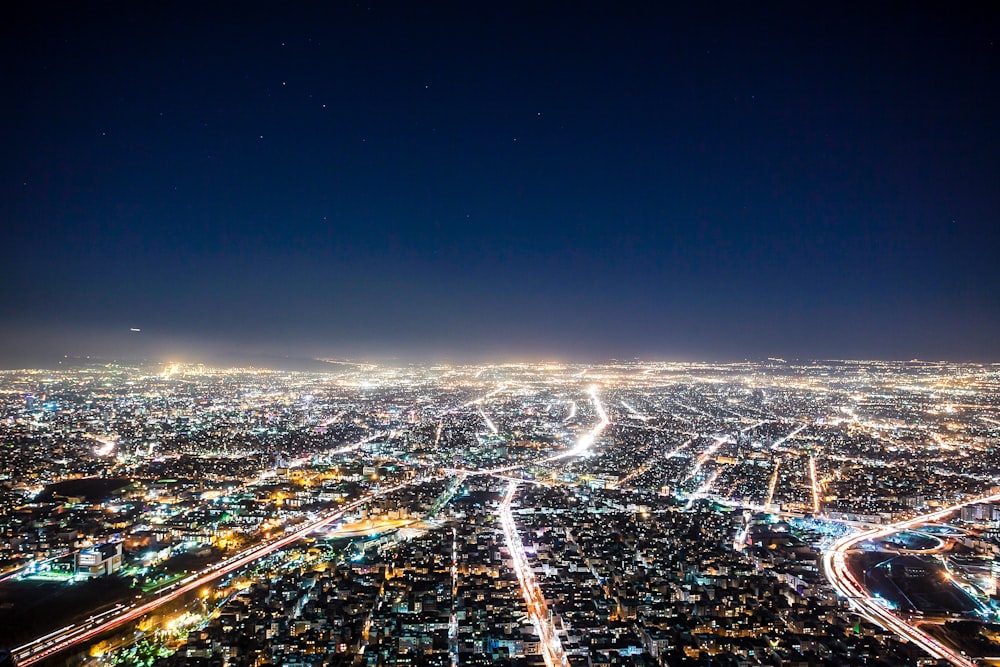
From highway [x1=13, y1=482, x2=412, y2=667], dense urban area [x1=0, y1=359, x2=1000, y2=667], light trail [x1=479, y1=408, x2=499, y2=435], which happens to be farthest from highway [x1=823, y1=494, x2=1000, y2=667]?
light trail [x1=479, y1=408, x2=499, y2=435]

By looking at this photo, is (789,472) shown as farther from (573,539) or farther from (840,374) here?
(840,374)

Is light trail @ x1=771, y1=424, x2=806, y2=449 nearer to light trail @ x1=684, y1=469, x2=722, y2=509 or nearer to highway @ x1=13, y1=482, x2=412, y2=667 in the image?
light trail @ x1=684, y1=469, x2=722, y2=509

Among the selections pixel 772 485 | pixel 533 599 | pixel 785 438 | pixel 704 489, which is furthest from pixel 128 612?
pixel 785 438

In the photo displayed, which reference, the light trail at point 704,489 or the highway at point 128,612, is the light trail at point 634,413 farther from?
the highway at point 128,612

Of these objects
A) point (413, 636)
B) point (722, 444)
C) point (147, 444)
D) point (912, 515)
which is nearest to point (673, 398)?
point (722, 444)

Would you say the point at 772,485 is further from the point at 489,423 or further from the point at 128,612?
the point at 128,612

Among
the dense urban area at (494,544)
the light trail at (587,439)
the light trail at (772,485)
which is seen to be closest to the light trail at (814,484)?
the dense urban area at (494,544)

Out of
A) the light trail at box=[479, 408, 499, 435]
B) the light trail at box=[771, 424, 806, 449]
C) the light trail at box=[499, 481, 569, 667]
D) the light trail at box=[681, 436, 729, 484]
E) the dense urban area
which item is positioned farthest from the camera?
the light trail at box=[479, 408, 499, 435]
